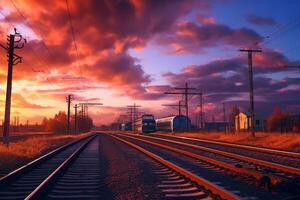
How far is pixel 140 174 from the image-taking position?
14.6 metres

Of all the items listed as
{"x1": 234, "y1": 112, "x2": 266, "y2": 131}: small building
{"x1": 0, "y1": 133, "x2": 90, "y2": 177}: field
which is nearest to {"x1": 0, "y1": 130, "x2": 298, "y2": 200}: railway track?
{"x1": 0, "y1": 133, "x2": 90, "y2": 177}: field

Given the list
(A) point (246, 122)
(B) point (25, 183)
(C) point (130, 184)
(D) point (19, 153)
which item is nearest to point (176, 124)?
(A) point (246, 122)

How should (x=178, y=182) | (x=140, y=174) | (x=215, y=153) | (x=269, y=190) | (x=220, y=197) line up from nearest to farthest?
(x=220, y=197) → (x=269, y=190) → (x=178, y=182) → (x=140, y=174) → (x=215, y=153)

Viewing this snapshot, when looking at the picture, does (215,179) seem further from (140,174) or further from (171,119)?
(171,119)

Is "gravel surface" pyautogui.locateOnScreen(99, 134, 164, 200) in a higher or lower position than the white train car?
lower

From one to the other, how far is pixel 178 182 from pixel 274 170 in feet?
16.7

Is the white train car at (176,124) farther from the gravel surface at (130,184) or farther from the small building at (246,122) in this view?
the gravel surface at (130,184)

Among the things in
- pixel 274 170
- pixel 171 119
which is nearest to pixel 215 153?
pixel 274 170

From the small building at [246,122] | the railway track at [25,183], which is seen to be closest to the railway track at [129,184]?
the railway track at [25,183]

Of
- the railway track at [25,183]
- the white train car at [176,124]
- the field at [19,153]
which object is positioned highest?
the white train car at [176,124]

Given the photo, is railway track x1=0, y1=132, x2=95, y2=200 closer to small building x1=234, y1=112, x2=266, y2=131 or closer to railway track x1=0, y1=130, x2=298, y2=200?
railway track x1=0, y1=130, x2=298, y2=200

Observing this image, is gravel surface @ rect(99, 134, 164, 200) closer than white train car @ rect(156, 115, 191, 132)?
Yes

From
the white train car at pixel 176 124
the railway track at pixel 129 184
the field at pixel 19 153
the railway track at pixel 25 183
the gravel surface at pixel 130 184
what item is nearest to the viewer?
the railway track at pixel 129 184

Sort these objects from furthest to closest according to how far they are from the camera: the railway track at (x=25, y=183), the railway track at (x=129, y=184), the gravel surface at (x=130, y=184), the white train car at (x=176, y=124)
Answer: the white train car at (x=176, y=124) < the railway track at (x=25, y=183) < the gravel surface at (x=130, y=184) < the railway track at (x=129, y=184)
